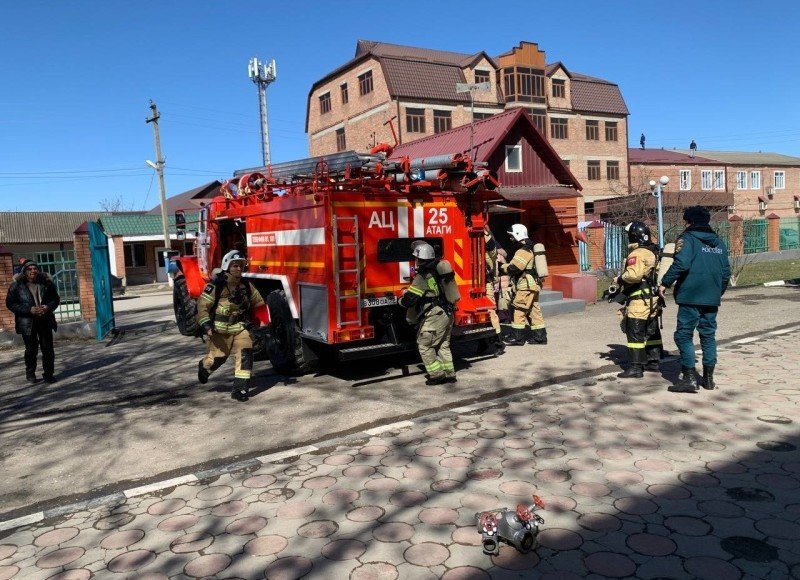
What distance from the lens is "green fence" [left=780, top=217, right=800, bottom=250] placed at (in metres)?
32.6

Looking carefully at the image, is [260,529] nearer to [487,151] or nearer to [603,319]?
[603,319]

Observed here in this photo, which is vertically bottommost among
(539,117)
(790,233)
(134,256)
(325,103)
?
(790,233)

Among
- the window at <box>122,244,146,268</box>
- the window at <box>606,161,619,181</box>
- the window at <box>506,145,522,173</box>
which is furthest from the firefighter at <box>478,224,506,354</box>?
the window at <box>606,161,619,181</box>

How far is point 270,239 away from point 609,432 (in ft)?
16.6

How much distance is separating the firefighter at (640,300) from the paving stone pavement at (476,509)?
1.43 m

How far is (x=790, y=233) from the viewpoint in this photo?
33.2 meters

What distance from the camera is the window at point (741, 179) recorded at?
5381 centimetres

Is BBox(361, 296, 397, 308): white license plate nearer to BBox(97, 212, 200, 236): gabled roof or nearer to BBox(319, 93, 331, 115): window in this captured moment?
BBox(97, 212, 200, 236): gabled roof

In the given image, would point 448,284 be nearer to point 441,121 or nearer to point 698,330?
point 698,330

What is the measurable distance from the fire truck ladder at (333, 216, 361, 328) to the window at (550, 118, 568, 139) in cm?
4146

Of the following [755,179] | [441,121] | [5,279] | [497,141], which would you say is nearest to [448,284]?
[5,279]

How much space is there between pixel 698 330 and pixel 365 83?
37872 mm

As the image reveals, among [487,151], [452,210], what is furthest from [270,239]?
[487,151]

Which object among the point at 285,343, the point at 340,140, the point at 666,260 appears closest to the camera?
the point at 666,260
